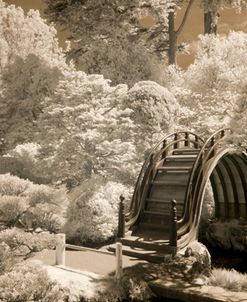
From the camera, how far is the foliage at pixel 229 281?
34.6ft

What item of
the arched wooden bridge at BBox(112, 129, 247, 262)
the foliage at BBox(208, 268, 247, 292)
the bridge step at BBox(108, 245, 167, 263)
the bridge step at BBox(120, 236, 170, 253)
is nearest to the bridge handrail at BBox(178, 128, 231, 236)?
the arched wooden bridge at BBox(112, 129, 247, 262)

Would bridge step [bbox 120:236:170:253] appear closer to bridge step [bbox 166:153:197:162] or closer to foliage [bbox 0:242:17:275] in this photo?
bridge step [bbox 166:153:197:162]

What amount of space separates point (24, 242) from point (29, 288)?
2.07 m

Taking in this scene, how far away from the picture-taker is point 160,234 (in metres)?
13.8

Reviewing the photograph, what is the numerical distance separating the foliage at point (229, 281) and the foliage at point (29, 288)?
3878 millimetres

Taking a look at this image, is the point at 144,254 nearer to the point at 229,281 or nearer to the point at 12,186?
the point at 229,281

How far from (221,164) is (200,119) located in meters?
3.39

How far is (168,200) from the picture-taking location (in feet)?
48.0

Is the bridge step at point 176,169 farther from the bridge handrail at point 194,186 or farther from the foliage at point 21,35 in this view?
the foliage at point 21,35

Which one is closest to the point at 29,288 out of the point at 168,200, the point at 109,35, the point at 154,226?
the point at 154,226

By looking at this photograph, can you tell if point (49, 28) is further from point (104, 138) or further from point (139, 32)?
point (104, 138)

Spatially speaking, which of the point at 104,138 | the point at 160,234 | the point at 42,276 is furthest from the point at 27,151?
the point at 42,276

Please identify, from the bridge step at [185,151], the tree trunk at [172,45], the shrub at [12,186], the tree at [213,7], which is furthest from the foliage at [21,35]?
the shrub at [12,186]

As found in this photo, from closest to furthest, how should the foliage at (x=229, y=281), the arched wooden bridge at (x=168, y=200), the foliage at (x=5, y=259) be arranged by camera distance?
the foliage at (x=5, y=259) < the foliage at (x=229, y=281) < the arched wooden bridge at (x=168, y=200)
